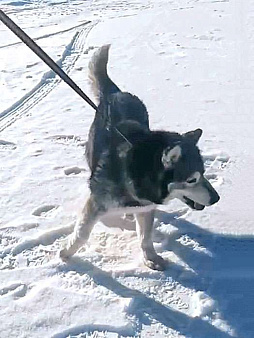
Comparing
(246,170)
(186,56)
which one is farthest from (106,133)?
(186,56)

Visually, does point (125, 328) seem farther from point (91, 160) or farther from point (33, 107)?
point (33, 107)

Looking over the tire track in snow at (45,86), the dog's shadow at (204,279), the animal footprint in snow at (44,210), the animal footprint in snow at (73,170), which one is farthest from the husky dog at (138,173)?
the tire track in snow at (45,86)

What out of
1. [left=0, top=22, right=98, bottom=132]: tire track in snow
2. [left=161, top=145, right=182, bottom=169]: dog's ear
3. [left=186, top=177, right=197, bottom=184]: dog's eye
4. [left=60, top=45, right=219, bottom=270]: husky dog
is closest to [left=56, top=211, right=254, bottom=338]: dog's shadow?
[left=60, top=45, right=219, bottom=270]: husky dog

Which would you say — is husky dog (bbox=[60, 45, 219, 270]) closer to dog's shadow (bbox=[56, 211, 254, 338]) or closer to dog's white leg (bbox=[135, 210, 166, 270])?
dog's white leg (bbox=[135, 210, 166, 270])

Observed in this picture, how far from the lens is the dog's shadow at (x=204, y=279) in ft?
7.91

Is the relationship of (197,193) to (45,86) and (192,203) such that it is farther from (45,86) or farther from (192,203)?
(45,86)

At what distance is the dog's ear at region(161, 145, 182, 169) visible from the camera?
96.0 inches

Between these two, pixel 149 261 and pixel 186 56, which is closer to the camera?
pixel 149 261

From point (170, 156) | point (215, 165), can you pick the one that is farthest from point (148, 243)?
point (215, 165)

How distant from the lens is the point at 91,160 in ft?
9.73

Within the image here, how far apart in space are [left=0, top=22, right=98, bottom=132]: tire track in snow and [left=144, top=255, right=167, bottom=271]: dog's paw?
2232mm

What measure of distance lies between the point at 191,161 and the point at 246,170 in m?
1.35

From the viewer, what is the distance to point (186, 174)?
2488mm

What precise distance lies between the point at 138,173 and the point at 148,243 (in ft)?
1.51
